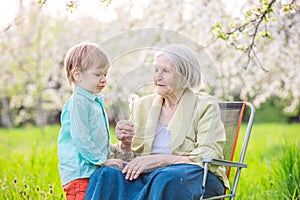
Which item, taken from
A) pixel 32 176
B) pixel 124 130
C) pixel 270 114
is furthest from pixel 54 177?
pixel 270 114

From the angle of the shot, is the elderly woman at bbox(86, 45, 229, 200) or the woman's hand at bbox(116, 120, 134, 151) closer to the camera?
the elderly woman at bbox(86, 45, 229, 200)

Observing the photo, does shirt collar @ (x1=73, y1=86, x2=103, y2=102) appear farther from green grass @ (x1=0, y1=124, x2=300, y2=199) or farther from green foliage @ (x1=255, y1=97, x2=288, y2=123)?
green foliage @ (x1=255, y1=97, x2=288, y2=123)

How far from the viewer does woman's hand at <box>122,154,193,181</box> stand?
2742 millimetres

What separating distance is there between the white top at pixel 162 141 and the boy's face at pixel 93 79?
0.48 metres

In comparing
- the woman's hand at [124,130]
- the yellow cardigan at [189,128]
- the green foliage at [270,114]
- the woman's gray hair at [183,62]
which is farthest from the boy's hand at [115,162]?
the green foliage at [270,114]

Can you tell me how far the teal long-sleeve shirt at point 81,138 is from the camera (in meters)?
2.71

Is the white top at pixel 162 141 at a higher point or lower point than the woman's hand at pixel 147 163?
higher

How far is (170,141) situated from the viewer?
3.05 metres

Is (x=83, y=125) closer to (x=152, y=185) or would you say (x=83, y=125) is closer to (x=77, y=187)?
(x=77, y=187)

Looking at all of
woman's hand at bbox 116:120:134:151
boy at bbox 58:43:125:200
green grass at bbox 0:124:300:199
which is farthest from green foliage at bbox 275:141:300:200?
boy at bbox 58:43:125:200

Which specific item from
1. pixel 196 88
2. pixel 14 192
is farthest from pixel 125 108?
pixel 14 192

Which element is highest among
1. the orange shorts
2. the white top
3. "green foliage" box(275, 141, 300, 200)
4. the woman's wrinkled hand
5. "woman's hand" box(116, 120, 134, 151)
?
"woman's hand" box(116, 120, 134, 151)

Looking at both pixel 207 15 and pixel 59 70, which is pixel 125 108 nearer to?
pixel 207 15

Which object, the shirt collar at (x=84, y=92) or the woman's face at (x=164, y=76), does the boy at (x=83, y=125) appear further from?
the woman's face at (x=164, y=76)
